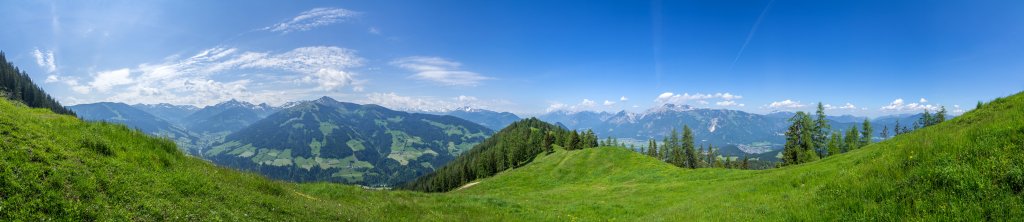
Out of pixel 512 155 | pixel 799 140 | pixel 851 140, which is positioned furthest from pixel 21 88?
pixel 851 140

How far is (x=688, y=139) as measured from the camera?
112m

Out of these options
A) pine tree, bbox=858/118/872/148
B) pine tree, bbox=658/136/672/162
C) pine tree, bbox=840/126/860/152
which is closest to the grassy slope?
pine tree, bbox=840/126/860/152

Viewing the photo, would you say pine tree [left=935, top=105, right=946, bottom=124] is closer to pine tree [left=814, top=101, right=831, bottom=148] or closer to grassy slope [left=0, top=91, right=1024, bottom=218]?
pine tree [left=814, top=101, right=831, bottom=148]

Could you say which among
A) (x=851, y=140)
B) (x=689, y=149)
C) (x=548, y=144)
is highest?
(x=851, y=140)

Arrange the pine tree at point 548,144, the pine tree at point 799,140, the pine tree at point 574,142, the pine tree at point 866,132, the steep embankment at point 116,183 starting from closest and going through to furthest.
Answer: the steep embankment at point 116,183 < the pine tree at point 799,140 < the pine tree at point 866,132 < the pine tree at point 574,142 < the pine tree at point 548,144

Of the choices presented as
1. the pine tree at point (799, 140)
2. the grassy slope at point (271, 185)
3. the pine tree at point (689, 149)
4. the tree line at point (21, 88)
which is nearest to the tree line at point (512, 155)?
the pine tree at point (689, 149)

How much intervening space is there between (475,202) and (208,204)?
589 inches

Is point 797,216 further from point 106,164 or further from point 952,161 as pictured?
point 106,164

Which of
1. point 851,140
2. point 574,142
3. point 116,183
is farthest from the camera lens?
point 574,142

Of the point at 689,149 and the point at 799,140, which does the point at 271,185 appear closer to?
the point at 799,140

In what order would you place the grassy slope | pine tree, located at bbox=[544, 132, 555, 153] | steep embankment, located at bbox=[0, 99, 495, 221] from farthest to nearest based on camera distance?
pine tree, located at bbox=[544, 132, 555, 153], steep embankment, located at bbox=[0, 99, 495, 221], the grassy slope

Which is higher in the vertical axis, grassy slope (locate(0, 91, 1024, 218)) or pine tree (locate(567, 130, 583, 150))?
grassy slope (locate(0, 91, 1024, 218))

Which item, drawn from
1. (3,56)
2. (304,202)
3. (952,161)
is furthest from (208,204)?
(3,56)

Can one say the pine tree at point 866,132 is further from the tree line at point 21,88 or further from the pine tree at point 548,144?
the tree line at point 21,88
